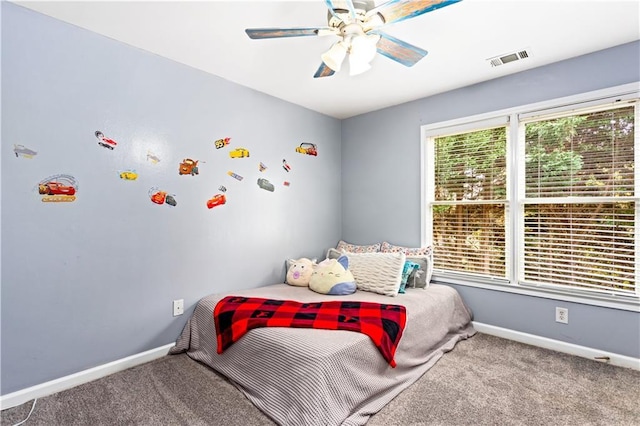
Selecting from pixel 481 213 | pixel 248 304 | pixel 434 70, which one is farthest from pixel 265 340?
pixel 434 70

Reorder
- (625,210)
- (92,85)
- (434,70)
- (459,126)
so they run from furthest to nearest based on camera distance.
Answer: (459,126) → (434,70) → (625,210) → (92,85)

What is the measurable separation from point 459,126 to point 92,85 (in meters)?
3.06

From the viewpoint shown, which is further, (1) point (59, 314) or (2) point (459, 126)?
(2) point (459, 126)

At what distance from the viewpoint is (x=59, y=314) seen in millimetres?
2055

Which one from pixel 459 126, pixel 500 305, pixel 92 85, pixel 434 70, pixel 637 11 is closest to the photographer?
pixel 637 11

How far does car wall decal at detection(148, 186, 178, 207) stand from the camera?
247cm

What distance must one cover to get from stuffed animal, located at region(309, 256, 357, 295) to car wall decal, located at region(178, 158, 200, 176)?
139cm

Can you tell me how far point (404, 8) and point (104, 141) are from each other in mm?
2082

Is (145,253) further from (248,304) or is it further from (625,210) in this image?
(625,210)

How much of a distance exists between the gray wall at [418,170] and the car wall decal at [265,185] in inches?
44.4

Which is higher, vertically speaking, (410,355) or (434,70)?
(434,70)

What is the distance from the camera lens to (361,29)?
1787 millimetres

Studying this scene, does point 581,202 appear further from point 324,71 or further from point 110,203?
point 110,203

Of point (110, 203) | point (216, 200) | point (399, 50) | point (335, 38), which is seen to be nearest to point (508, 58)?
point (399, 50)
